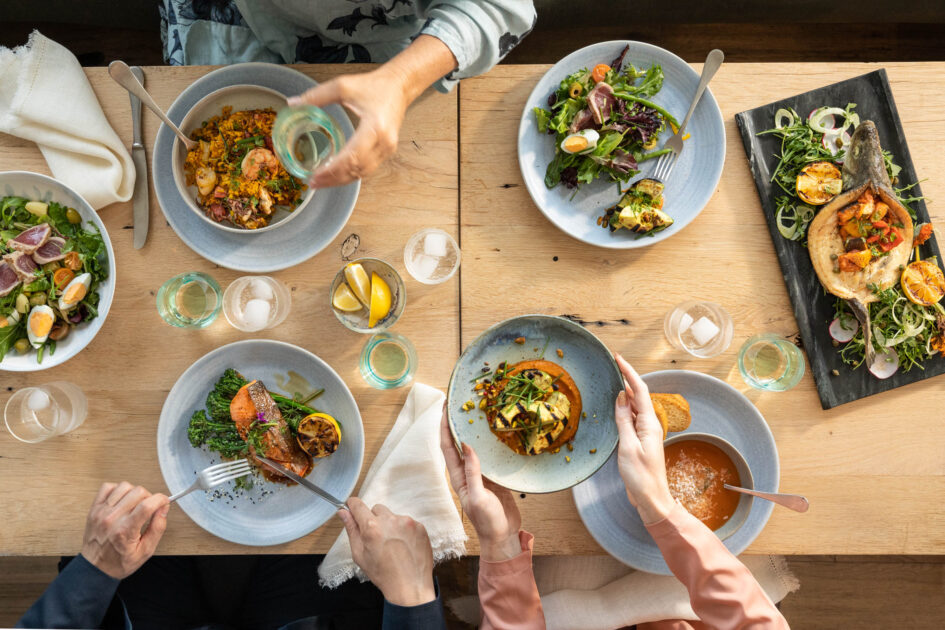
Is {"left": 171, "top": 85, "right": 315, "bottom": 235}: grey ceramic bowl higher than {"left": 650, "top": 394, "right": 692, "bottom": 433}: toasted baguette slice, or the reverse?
{"left": 171, "top": 85, "right": 315, "bottom": 235}: grey ceramic bowl

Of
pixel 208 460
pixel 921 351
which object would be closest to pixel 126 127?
pixel 208 460

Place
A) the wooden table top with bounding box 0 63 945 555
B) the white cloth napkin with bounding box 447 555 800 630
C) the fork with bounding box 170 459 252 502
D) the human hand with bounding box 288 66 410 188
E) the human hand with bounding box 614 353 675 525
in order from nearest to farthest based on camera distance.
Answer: the human hand with bounding box 288 66 410 188, the human hand with bounding box 614 353 675 525, the fork with bounding box 170 459 252 502, the wooden table top with bounding box 0 63 945 555, the white cloth napkin with bounding box 447 555 800 630

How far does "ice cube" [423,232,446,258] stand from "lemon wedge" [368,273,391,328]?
0.16 m

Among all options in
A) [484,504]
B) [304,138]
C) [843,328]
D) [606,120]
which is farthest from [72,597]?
[843,328]

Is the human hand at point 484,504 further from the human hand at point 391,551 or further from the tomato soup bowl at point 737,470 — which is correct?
the tomato soup bowl at point 737,470

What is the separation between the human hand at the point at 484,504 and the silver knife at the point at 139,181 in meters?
0.96

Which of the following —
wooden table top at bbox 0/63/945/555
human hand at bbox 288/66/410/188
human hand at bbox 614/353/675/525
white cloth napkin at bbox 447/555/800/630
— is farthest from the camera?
white cloth napkin at bbox 447/555/800/630

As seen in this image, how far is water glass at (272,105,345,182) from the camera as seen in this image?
125 cm

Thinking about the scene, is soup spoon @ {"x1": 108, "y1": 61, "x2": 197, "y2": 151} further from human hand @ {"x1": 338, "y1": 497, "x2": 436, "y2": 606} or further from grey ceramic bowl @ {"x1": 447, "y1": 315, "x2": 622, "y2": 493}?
human hand @ {"x1": 338, "y1": 497, "x2": 436, "y2": 606}

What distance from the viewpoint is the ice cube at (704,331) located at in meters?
1.62

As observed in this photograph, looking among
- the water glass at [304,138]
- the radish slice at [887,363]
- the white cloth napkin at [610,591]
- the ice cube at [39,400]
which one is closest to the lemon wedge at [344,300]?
the water glass at [304,138]

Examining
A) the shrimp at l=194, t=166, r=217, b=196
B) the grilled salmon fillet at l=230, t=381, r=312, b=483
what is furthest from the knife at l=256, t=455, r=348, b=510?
the shrimp at l=194, t=166, r=217, b=196

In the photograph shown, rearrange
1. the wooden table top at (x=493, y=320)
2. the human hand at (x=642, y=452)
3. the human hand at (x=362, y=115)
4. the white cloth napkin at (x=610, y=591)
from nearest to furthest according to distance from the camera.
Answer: the human hand at (x=362, y=115)
the human hand at (x=642, y=452)
the wooden table top at (x=493, y=320)
the white cloth napkin at (x=610, y=591)

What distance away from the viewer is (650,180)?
1600 mm
